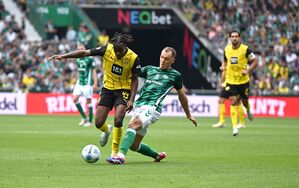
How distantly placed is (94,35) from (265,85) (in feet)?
29.5

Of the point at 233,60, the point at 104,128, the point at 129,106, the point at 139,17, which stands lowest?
the point at 104,128

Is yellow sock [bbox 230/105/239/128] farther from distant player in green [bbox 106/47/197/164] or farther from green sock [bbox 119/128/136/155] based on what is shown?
green sock [bbox 119/128/136/155]

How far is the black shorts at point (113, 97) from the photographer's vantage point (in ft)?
50.5

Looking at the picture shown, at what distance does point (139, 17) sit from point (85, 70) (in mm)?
18286

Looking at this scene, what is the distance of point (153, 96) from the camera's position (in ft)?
47.8

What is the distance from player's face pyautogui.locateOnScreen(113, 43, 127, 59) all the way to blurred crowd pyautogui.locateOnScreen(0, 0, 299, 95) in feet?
75.3

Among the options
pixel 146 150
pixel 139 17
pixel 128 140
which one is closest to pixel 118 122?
pixel 146 150

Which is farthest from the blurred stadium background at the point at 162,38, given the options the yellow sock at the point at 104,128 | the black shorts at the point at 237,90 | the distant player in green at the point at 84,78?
the yellow sock at the point at 104,128

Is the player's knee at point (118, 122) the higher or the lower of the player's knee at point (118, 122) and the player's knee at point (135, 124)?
the lower

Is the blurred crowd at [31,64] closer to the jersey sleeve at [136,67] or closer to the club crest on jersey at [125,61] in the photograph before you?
the club crest on jersey at [125,61]

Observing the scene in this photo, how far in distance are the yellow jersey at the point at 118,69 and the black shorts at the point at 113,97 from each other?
0.07 meters

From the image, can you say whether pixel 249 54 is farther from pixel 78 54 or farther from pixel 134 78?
pixel 78 54

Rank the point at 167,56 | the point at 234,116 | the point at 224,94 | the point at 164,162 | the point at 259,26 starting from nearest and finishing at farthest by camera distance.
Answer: the point at 167,56
the point at 164,162
the point at 234,116
the point at 224,94
the point at 259,26

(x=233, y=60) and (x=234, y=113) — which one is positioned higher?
(x=233, y=60)
